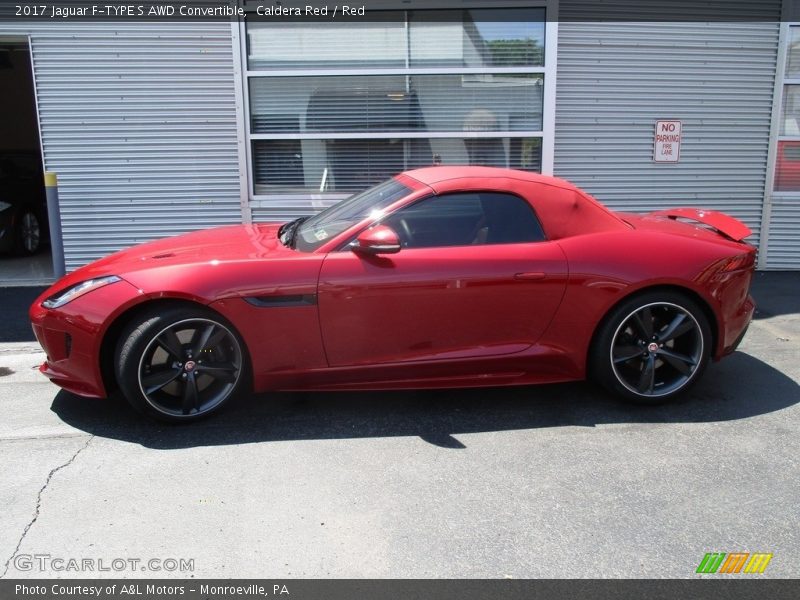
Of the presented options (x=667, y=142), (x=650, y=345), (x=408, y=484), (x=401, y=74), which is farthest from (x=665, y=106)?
(x=408, y=484)

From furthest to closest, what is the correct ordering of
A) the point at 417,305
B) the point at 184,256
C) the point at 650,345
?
1. the point at 650,345
2. the point at 184,256
3. the point at 417,305

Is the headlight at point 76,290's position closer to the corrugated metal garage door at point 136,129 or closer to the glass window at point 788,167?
the corrugated metal garage door at point 136,129

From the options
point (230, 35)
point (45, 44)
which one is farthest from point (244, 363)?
point (45, 44)

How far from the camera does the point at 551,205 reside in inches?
164

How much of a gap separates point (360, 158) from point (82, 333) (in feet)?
14.9

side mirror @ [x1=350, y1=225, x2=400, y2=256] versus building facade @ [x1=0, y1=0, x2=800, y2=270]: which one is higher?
building facade @ [x1=0, y1=0, x2=800, y2=270]

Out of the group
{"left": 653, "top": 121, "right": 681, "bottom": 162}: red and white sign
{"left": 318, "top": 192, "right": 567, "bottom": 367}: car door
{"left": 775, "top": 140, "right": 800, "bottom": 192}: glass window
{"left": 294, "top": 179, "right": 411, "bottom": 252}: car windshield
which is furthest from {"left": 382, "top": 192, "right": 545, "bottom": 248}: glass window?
{"left": 775, "top": 140, "right": 800, "bottom": 192}: glass window

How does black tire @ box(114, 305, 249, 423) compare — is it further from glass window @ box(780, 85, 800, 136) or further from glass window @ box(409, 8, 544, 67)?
glass window @ box(780, 85, 800, 136)

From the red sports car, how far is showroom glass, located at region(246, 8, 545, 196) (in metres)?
3.53

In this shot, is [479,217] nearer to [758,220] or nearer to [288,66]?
[288,66]

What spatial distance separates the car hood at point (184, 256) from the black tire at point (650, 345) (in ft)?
6.34

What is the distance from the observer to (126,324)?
3.85 m

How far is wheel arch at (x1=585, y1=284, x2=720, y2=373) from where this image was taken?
4094mm

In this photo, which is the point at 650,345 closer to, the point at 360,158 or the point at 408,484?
the point at 408,484
